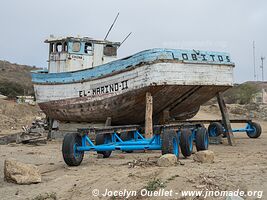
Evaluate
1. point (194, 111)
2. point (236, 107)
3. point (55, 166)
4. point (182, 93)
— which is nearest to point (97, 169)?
point (55, 166)

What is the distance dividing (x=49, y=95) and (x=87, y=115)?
207 centimetres

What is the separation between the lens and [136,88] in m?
9.98

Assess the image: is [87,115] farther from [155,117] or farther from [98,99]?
[155,117]

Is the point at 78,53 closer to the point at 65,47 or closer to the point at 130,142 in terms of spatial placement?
the point at 65,47

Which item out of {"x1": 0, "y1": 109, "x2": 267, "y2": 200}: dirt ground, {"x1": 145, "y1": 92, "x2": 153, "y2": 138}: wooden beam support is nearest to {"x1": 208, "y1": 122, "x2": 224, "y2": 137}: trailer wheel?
{"x1": 145, "y1": 92, "x2": 153, "y2": 138}: wooden beam support

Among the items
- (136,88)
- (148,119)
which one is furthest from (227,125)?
(136,88)

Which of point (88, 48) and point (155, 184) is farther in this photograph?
point (88, 48)

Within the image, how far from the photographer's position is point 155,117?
11875 millimetres

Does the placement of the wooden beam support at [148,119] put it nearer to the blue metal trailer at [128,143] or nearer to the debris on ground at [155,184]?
the blue metal trailer at [128,143]

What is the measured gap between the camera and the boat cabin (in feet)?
43.4

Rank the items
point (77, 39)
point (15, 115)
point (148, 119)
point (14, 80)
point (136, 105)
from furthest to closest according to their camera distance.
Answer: point (14, 80)
point (15, 115)
point (77, 39)
point (136, 105)
point (148, 119)

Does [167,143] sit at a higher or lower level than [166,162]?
higher

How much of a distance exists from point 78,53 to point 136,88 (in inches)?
163

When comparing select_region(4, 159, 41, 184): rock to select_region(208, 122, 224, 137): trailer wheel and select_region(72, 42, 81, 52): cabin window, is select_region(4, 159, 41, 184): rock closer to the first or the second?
select_region(208, 122, 224, 137): trailer wheel
